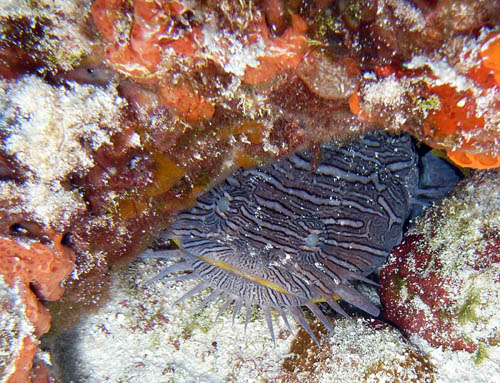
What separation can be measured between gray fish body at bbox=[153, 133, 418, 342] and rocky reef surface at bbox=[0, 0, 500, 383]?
1.76 feet

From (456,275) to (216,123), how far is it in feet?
9.49

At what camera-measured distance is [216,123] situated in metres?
2.79

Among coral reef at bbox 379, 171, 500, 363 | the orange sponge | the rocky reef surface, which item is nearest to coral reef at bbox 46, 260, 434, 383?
the rocky reef surface

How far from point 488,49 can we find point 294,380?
3632 mm

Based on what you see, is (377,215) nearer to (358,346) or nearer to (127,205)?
(358,346)

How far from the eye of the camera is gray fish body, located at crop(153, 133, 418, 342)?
3.60 meters

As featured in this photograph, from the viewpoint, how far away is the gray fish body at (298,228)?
3602 mm

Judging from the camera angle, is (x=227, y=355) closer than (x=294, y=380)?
No

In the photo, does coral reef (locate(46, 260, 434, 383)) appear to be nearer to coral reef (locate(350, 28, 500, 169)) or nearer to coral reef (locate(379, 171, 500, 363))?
coral reef (locate(379, 171, 500, 363))

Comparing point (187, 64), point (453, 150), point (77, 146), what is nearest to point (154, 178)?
point (77, 146)

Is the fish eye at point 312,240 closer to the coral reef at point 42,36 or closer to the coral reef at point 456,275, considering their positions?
the coral reef at point 456,275

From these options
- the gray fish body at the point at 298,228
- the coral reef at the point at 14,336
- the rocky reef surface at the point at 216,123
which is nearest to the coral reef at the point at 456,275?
the rocky reef surface at the point at 216,123

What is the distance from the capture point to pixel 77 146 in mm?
2455

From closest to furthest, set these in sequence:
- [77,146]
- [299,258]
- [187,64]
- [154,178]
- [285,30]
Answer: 1. [285,30]
2. [187,64]
3. [77,146]
4. [154,178]
5. [299,258]
